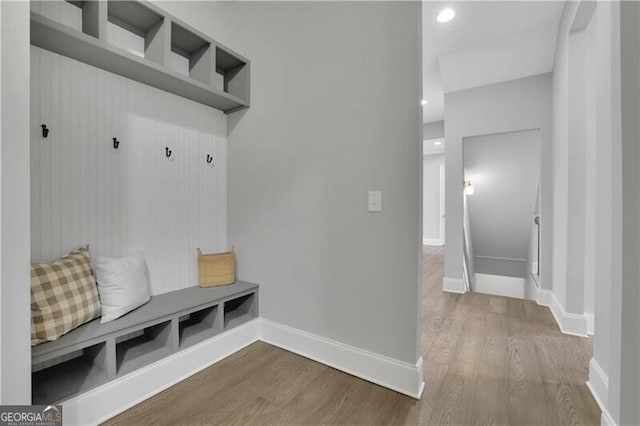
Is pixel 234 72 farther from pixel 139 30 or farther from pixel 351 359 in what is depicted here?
pixel 351 359

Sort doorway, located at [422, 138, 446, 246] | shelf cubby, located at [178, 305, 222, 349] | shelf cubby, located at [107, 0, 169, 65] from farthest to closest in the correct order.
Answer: doorway, located at [422, 138, 446, 246] < shelf cubby, located at [178, 305, 222, 349] < shelf cubby, located at [107, 0, 169, 65]

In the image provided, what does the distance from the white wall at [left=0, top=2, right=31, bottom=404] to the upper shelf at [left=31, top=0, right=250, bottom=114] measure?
15.4 inches

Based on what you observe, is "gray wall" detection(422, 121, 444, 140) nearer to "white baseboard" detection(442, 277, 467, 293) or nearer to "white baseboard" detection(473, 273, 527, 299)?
"white baseboard" detection(473, 273, 527, 299)

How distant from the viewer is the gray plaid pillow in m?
1.26

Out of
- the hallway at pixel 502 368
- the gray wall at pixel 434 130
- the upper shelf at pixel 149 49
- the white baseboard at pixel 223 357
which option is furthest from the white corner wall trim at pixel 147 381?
the gray wall at pixel 434 130

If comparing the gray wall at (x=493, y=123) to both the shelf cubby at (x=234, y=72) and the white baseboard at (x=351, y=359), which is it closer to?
the white baseboard at (x=351, y=359)

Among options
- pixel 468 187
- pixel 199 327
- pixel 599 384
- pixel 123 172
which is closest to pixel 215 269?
pixel 199 327

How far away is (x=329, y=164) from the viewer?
6.31 ft

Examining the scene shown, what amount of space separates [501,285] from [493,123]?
2.26m

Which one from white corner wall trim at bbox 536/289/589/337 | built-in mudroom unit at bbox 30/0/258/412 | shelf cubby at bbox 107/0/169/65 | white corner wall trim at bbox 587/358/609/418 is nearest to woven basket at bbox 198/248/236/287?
built-in mudroom unit at bbox 30/0/258/412

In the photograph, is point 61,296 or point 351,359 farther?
point 351,359

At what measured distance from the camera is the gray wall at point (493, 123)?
311 cm

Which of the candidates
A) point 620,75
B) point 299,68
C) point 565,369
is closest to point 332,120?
point 299,68

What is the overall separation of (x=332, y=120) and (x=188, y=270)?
160 centimetres
